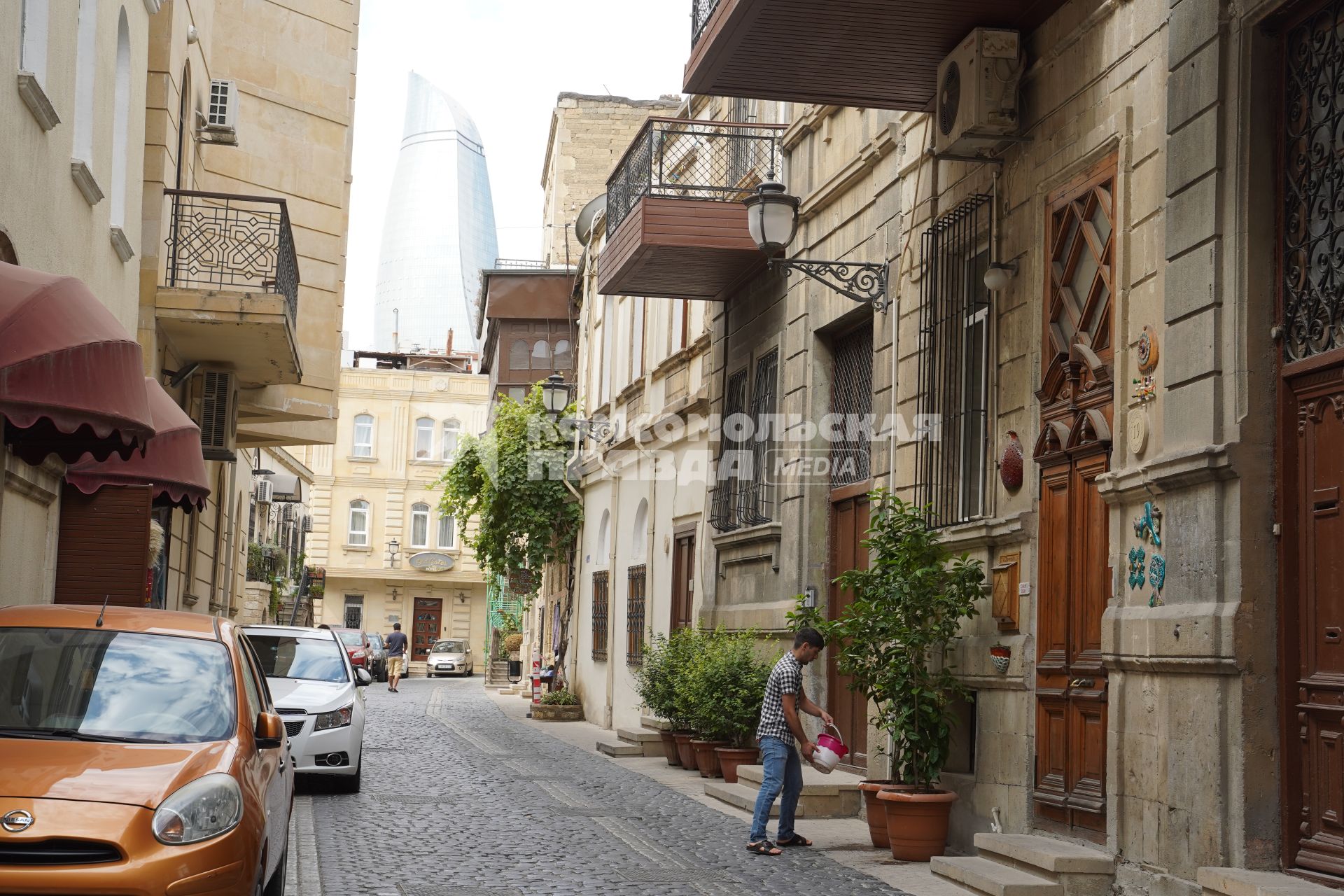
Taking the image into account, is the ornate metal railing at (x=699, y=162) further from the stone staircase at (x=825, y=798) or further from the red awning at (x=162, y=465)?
the stone staircase at (x=825, y=798)

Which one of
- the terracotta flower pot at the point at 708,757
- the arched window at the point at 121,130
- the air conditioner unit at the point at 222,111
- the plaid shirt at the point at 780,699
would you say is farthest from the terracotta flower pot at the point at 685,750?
the air conditioner unit at the point at 222,111

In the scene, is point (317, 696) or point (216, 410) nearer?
point (317, 696)

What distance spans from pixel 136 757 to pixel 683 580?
→ 49.0 ft

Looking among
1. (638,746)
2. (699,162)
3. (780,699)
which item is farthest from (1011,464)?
(638,746)

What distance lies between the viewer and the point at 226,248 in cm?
1736

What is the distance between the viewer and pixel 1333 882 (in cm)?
711

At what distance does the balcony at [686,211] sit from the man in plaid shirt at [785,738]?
20.7 ft

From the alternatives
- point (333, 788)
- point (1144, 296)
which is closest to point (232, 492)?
point (333, 788)

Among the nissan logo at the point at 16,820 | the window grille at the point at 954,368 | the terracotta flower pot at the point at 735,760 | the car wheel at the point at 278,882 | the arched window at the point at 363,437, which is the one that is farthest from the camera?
the arched window at the point at 363,437

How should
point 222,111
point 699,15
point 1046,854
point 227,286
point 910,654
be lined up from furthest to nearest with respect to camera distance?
point 222,111 < point 227,286 < point 699,15 < point 910,654 < point 1046,854

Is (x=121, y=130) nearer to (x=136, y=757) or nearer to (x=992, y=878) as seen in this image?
(x=136, y=757)

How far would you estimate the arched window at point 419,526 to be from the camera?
64.8 meters

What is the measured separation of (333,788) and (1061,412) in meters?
8.20

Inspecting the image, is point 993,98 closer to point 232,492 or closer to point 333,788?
point 333,788
